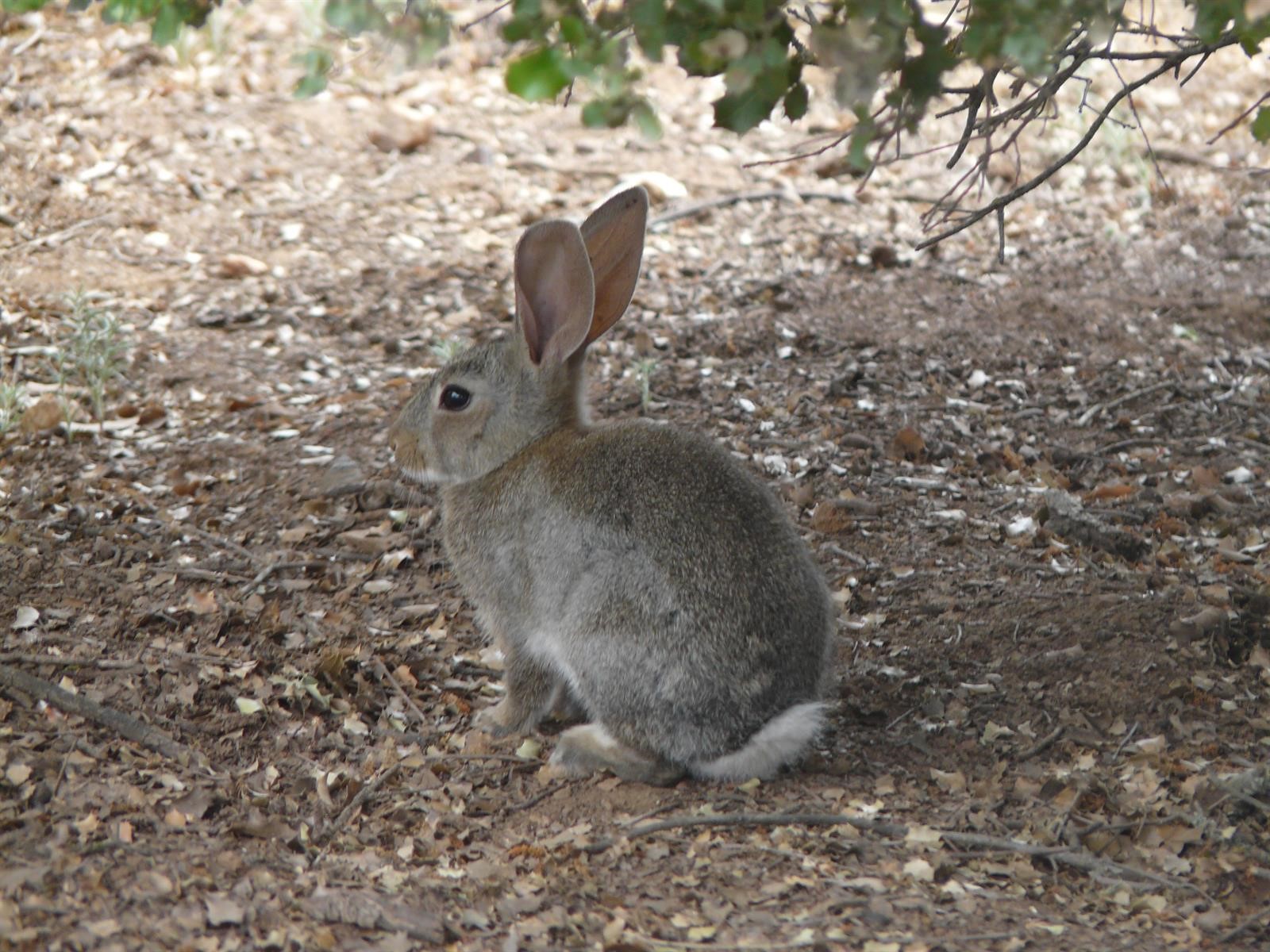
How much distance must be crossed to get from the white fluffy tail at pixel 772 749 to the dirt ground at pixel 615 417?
74 millimetres

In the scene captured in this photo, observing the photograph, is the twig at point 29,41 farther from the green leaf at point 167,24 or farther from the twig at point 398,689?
the twig at point 398,689

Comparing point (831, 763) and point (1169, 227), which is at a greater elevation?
point (1169, 227)

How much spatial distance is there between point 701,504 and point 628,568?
0.33 m

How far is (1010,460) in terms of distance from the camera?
701 centimetres

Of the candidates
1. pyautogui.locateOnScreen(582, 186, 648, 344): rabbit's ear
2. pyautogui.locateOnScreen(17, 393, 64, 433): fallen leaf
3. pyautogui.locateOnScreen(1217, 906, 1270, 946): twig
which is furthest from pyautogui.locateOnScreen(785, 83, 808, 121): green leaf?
pyautogui.locateOnScreen(17, 393, 64, 433): fallen leaf

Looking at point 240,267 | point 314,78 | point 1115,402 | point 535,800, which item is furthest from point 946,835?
point 240,267

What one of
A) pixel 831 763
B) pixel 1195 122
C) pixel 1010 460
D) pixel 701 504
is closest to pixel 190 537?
pixel 701 504

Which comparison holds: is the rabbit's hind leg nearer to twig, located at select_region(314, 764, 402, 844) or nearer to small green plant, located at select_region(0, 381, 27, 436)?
twig, located at select_region(314, 764, 402, 844)

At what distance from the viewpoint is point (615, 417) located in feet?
24.0

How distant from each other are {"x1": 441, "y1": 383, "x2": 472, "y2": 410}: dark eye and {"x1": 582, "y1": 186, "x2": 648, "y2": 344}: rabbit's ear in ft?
1.73

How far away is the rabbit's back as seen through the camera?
4.76 m

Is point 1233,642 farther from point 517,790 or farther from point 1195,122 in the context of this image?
point 1195,122

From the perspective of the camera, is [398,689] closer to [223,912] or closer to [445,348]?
[223,912]

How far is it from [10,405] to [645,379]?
3.17 m
